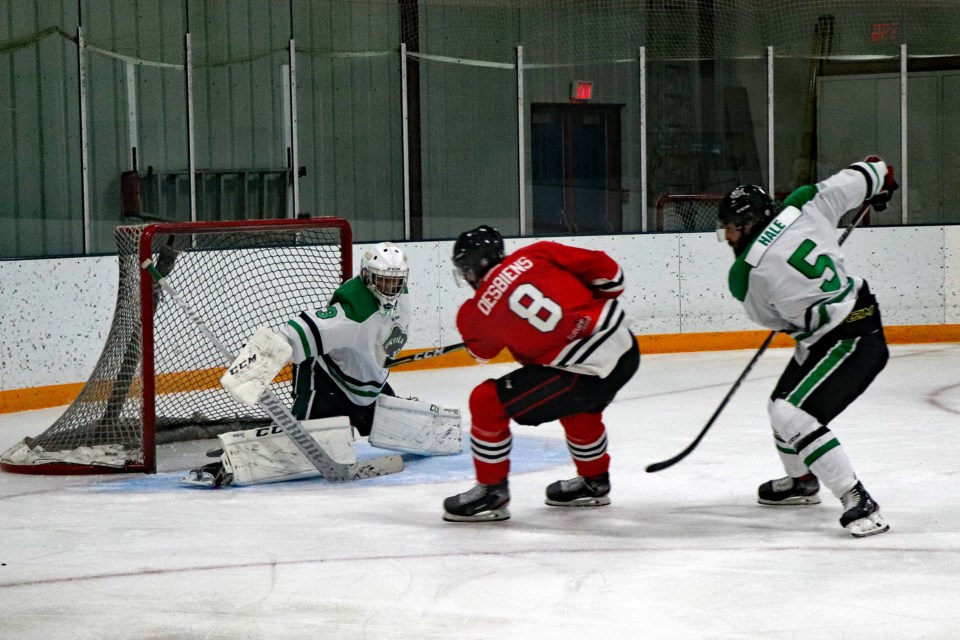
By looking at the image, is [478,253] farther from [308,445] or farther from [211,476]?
[211,476]

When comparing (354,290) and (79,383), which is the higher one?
(354,290)

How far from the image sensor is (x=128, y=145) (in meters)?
7.79

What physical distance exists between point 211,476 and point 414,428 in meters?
0.70

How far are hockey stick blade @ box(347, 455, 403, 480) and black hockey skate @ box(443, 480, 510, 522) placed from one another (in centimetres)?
72

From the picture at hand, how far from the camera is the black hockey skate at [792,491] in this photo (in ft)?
12.5

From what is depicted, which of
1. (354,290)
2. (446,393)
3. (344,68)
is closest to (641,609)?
(354,290)

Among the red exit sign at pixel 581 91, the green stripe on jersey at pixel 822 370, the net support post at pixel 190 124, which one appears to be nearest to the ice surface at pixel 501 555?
the green stripe on jersey at pixel 822 370

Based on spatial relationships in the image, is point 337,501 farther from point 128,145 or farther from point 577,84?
point 577,84

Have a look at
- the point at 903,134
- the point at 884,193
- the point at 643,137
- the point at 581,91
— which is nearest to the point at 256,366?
the point at 884,193

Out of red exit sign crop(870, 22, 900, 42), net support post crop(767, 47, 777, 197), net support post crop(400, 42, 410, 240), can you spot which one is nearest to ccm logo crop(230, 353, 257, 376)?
net support post crop(400, 42, 410, 240)

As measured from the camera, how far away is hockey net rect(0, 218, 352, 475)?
4.56m

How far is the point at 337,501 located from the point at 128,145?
4.30 meters

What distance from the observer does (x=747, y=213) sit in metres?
3.57

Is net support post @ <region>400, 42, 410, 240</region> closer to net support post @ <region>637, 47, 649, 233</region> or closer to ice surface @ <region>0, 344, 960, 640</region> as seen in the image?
net support post @ <region>637, 47, 649, 233</region>
